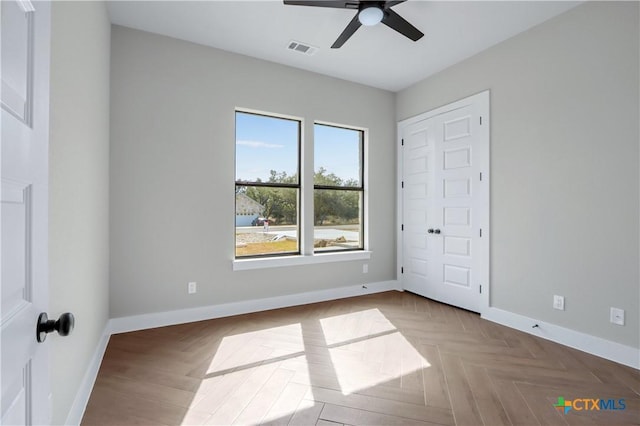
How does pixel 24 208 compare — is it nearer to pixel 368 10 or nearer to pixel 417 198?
pixel 368 10

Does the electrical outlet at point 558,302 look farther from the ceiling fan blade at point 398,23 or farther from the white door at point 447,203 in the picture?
the ceiling fan blade at point 398,23

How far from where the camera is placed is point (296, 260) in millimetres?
3900

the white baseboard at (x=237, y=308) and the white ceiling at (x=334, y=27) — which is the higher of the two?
the white ceiling at (x=334, y=27)

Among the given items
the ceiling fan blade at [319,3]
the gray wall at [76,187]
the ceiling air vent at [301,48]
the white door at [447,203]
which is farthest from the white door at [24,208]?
the white door at [447,203]

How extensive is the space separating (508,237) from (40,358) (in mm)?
3683

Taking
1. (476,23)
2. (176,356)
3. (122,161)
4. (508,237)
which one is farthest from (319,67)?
(176,356)

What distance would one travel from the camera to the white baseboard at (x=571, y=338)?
245cm

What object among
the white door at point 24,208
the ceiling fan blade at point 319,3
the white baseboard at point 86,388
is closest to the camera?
the white door at point 24,208

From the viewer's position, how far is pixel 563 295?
287 cm

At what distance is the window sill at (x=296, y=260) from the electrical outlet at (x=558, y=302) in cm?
214

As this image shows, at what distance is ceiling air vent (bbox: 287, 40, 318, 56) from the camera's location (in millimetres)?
3352

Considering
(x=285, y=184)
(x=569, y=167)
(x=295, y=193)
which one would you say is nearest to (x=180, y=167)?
(x=285, y=184)

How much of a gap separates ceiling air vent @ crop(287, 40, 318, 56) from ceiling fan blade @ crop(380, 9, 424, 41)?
1042 millimetres

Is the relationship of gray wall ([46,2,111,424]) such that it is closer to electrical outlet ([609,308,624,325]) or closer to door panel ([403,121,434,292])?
door panel ([403,121,434,292])
